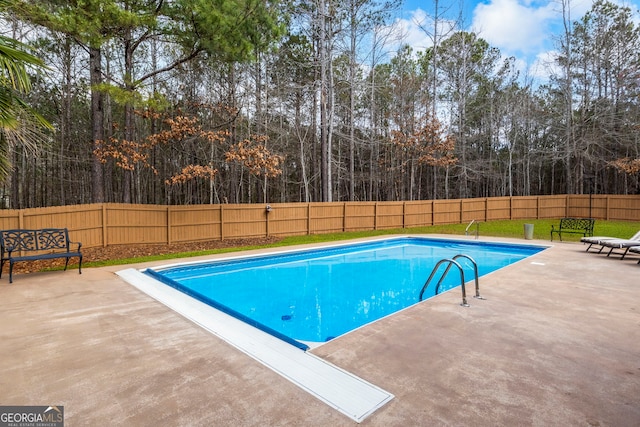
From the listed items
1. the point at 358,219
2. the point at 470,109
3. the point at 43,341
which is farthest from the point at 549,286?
the point at 470,109

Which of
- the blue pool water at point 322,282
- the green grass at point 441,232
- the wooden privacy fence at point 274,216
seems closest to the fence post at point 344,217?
the wooden privacy fence at point 274,216

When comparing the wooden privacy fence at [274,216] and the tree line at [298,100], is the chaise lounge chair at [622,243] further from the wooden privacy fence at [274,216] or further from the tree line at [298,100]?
the tree line at [298,100]

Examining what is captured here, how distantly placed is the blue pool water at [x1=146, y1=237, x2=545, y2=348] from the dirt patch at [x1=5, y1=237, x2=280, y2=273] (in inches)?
89.0

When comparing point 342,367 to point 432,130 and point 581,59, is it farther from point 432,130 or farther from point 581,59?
point 581,59

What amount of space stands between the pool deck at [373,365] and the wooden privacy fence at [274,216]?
15.1ft

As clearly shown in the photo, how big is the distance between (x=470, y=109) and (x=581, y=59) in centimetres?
680

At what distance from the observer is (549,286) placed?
17.3 ft

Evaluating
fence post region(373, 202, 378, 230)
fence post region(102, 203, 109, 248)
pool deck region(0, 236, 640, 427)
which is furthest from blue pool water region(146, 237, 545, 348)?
fence post region(373, 202, 378, 230)

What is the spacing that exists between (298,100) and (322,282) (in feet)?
48.9

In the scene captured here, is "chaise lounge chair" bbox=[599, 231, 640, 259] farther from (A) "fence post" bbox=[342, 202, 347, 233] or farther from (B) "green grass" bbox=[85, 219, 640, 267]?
(A) "fence post" bbox=[342, 202, 347, 233]

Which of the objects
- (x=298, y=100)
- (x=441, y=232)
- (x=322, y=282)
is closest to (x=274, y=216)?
(x=322, y=282)

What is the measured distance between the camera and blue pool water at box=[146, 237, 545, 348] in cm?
496

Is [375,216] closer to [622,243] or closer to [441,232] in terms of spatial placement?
[441,232]

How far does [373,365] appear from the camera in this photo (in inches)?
106
